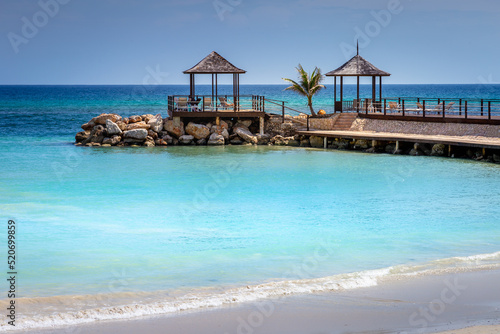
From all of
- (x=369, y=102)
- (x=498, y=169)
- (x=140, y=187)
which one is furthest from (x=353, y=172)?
(x=369, y=102)

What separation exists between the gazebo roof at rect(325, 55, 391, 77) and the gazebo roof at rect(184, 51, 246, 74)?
5203mm

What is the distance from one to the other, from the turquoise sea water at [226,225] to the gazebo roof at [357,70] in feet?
20.9

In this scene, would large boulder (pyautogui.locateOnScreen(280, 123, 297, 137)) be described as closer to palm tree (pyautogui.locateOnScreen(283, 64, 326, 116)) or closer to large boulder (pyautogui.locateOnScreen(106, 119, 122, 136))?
palm tree (pyautogui.locateOnScreen(283, 64, 326, 116))

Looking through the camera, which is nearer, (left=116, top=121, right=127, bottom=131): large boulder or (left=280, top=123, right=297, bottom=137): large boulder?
(left=280, top=123, right=297, bottom=137): large boulder

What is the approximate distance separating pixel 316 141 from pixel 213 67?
6.39 m

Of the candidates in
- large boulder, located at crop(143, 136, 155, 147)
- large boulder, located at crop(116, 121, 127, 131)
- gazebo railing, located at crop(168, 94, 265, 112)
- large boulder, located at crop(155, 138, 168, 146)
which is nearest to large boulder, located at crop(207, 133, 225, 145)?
gazebo railing, located at crop(168, 94, 265, 112)

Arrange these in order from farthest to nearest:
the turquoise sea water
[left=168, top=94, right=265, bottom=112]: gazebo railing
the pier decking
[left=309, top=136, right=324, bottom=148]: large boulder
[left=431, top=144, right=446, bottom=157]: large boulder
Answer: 1. [left=168, top=94, right=265, bottom=112]: gazebo railing
2. [left=309, top=136, right=324, bottom=148]: large boulder
3. [left=431, top=144, right=446, bottom=157]: large boulder
4. the pier decking
5. the turquoise sea water

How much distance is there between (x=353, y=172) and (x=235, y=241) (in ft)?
37.0

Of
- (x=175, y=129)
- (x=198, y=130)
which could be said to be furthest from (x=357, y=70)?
A: (x=175, y=129)

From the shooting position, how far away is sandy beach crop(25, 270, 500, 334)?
820cm

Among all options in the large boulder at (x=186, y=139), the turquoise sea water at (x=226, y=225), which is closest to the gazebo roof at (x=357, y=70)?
the turquoise sea water at (x=226, y=225)

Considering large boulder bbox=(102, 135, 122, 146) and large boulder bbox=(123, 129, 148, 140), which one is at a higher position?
large boulder bbox=(123, 129, 148, 140)

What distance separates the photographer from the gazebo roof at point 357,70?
108 feet

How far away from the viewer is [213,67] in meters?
32.8
